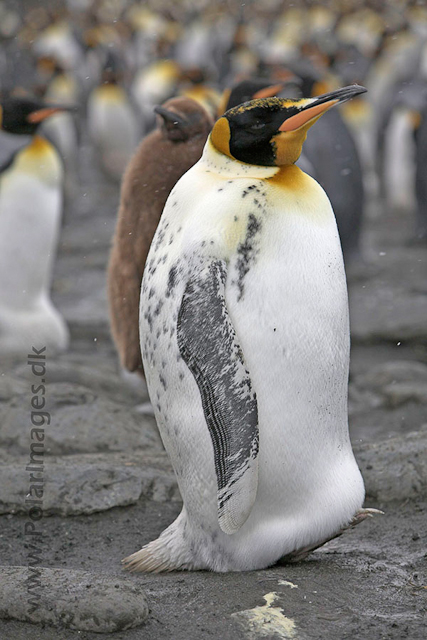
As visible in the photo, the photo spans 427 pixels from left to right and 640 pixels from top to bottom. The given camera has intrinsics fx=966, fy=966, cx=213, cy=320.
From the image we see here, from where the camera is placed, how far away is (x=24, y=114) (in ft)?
19.1

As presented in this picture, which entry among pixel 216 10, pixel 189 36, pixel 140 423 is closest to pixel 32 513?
pixel 140 423

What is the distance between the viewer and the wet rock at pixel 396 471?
3240mm

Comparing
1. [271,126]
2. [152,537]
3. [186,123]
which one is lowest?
[152,537]

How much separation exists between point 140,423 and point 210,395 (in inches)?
69.1

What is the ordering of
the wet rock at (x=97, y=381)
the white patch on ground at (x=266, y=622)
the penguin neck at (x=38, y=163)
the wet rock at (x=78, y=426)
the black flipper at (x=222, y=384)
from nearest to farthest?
the white patch on ground at (x=266, y=622)
the black flipper at (x=222, y=384)
the wet rock at (x=78, y=426)
the wet rock at (x=97, y=381)
the penguin neck at (x=38, y=163)

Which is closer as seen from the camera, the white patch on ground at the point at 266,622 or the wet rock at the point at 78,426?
the white patch on ground at the point at 266,622

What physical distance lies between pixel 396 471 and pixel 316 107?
138 centimetres

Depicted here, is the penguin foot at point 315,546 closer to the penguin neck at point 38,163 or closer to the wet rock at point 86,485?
the wet rock at point 86,485

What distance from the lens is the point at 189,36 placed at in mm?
20844

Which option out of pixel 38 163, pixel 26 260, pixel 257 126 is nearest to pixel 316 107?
pixel 257 126

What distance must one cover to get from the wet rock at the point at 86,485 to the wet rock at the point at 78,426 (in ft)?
1.39

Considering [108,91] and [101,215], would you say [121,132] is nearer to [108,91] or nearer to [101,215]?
[108,91]

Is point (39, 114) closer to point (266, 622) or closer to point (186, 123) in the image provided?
point (186, 123)

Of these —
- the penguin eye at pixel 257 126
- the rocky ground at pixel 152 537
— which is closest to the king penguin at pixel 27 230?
the rocky ground at pixel 152 537
